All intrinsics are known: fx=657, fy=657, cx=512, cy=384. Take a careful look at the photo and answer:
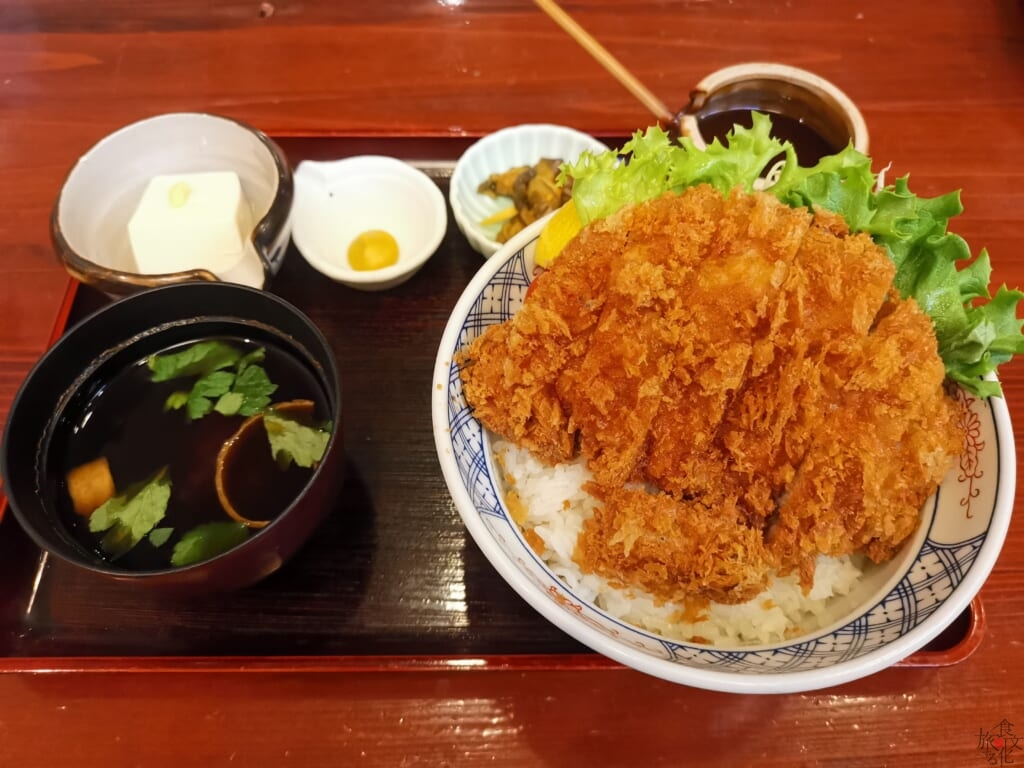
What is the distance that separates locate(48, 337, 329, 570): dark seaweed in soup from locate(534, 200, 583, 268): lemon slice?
689mm

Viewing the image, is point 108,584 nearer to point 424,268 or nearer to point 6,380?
point 6,380

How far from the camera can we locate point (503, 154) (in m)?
2.48

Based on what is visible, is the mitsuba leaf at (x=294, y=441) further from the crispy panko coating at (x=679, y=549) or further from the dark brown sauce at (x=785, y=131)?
the dark brown sauce at (x=785, y=131)

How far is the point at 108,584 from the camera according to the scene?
1718 mm

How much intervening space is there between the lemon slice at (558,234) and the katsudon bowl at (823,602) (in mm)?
258

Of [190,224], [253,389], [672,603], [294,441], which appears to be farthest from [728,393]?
[190,224]

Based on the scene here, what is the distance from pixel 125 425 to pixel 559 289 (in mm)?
1211

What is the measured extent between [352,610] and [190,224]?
4.65 feet

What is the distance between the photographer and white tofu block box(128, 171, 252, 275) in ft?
7.16

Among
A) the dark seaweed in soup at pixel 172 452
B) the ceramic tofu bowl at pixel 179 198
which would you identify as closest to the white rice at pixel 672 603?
the dark seaweed in soup at pixel 172 452

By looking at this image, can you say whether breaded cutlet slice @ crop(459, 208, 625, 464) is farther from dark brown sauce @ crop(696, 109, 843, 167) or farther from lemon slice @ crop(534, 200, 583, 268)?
dark brown sauce @ crop(696, 109, 843, 167)

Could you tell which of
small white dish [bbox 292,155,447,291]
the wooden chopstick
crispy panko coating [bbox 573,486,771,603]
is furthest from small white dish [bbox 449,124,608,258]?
crispy panko coating [bbox 573,486,771,603]

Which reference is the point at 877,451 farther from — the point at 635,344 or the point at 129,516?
the point at 129,516

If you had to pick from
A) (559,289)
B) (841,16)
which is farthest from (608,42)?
(559,289)
